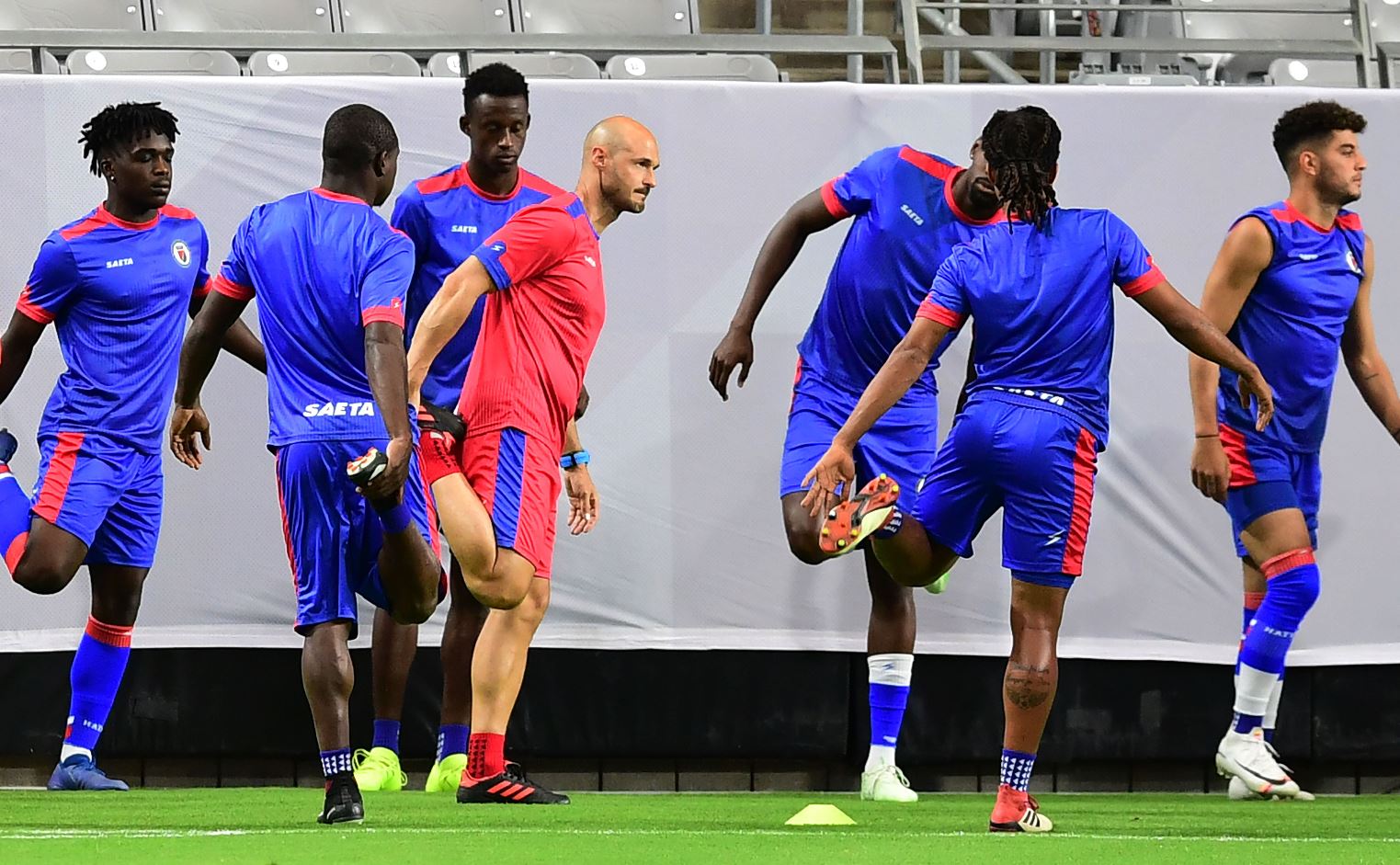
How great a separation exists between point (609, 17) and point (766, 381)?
3.03 m

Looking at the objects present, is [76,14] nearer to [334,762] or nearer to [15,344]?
[15,344]

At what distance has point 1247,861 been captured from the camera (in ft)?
12.8

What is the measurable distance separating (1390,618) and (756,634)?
7.49 ft

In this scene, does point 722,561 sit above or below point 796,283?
below

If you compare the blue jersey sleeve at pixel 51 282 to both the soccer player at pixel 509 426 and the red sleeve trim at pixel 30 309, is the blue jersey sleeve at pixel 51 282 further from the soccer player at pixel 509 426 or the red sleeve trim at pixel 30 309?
the soccer player at pixel 509 426

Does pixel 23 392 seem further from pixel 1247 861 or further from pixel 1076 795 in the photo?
pixel 1247 861

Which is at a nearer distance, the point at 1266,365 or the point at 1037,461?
the point at 1037,461

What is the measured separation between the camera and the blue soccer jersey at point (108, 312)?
599 centimetres

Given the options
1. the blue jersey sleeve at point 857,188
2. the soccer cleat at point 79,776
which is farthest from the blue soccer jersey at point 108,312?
the blue jersey sleeve at point 857,188

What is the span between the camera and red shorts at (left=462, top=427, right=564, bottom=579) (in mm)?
4875

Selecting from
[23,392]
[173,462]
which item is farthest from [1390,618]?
[23,392]

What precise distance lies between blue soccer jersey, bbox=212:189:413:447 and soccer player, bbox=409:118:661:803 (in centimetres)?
27

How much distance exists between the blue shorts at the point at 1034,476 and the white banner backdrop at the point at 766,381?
216cm

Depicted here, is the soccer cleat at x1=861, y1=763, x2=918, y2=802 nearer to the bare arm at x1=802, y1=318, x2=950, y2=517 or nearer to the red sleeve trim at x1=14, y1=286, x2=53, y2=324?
the bare arm at x1=802, y1=318, x2=950, y2=517
